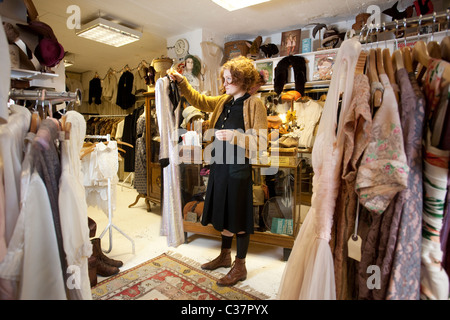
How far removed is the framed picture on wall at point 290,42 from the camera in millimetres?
2855

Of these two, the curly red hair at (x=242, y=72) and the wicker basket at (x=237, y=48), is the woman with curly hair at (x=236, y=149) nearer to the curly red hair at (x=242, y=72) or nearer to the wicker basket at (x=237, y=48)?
the curly red hair at (x=242, y=72)

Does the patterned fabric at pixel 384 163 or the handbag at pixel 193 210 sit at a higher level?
the patterned fabric at pixel 384 163

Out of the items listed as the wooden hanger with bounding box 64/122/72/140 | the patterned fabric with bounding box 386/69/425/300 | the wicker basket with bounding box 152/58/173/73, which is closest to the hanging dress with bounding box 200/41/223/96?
the wicker basket with bounding box 152/58/173/73

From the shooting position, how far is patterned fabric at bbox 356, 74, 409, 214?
679mm

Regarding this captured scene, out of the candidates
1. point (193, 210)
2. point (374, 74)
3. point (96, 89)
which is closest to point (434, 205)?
point (374, 74)

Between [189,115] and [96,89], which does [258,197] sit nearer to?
[189,115]

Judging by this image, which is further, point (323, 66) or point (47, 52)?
point (323, 66)

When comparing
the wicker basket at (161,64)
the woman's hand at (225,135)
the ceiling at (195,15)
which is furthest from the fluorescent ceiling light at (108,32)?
the woman's hand at (225,135)

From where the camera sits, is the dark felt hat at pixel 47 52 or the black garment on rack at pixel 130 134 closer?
the dark felt hat at pixel 47 52

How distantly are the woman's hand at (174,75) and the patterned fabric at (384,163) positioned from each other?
53.0 inches

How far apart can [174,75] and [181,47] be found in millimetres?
1704

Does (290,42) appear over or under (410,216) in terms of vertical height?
over

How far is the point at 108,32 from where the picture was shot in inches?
113

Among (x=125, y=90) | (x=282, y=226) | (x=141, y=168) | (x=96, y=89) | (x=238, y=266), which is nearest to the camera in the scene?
(x=238, y=266)
